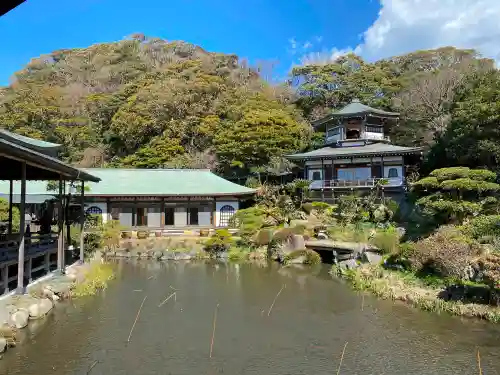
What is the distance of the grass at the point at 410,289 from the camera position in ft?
35.2

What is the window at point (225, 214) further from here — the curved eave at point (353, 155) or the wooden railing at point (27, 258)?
the wooden railing at point (27, 258)

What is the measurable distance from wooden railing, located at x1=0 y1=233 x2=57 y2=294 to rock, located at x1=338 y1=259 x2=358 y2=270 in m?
11.3

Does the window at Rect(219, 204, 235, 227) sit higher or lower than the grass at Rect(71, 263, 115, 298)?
higher

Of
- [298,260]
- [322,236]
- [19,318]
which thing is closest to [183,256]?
[298,260]

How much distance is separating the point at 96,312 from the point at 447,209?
44.3 feet

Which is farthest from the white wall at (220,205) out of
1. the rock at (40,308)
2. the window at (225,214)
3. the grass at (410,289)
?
the rock at (40,308)

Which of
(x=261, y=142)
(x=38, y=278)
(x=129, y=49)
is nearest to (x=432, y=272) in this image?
(x=38, y=278)

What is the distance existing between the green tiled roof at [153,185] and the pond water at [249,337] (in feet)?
41.5

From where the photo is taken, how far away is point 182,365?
7797 millimetres

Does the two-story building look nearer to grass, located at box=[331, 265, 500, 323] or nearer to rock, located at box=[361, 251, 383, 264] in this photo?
rock, located at box=[361, 251, 383, 264]

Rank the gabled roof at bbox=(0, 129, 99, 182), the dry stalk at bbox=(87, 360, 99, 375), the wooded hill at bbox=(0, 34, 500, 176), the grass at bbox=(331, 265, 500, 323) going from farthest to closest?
the wooded hill at bbox=(0, 34, 500, 176), the grass at bbox=(331, 265, 500, 323), the gabled roof at bbox=(0, 129, 99, 182), the dry stalk at bbox=(87, 360, 99, 375)

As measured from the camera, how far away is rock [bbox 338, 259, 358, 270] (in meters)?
17.0

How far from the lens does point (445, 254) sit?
12.5 metres

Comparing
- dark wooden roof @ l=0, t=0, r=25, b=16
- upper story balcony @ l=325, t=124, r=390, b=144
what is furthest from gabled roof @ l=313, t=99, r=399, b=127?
dark wooden roof @ l=0, t=0, r=25, b=16
